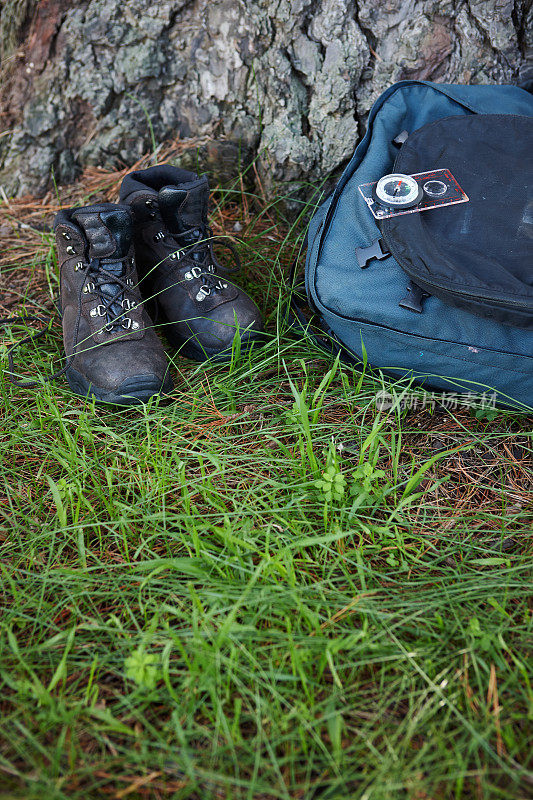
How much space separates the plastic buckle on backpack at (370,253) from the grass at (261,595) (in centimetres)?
32

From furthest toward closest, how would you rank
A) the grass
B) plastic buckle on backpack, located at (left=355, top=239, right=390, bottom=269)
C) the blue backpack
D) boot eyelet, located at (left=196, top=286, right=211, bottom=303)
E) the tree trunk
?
the tree trunk, boot eyelet, located at (left=196, top=286, right=211, bottom=303), plastic buckle on backpack, located at (left=355, top=239, right=390, bottom=269), the blue backpack, the grass

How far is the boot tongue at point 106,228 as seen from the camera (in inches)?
66.8

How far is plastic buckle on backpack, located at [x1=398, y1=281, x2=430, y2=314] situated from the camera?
1.60 metres

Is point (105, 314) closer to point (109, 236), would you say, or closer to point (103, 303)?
point (103, 303)

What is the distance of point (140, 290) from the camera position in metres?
1.99

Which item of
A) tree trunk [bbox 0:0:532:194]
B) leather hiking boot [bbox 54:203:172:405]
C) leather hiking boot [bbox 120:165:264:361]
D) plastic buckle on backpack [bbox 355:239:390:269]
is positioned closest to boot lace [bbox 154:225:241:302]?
leather hiking boot [bbox 120:165:264:361]

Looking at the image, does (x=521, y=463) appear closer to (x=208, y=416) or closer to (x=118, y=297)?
(x=208, y=416)

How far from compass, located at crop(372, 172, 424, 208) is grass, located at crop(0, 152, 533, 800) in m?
0.49

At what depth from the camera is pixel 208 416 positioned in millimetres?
1690

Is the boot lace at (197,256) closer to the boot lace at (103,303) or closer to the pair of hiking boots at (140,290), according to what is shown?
the pair of hiking boots at (140,290)

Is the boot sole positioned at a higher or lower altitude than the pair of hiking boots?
lower

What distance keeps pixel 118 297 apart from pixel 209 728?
1.21 m

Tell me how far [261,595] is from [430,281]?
2.95ft

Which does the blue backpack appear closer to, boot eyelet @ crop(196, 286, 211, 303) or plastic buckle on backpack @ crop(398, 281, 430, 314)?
plastic buckle on backpack @ crop(398, 281, 430, 314)
